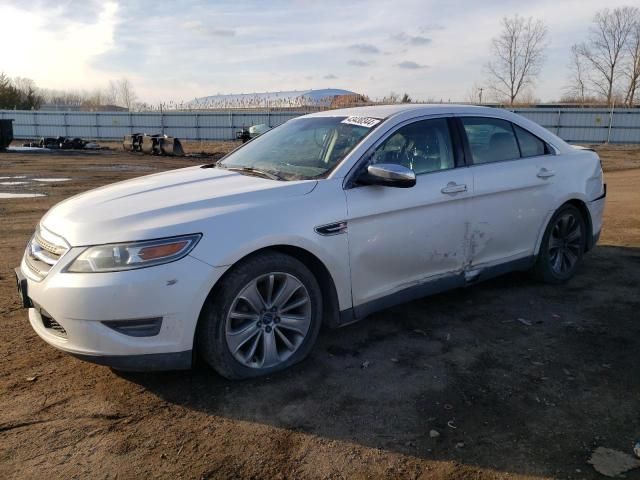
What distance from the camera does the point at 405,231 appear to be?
3855 millimetres

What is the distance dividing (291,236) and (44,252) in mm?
1493

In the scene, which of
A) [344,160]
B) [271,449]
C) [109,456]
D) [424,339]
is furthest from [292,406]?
[344,160]

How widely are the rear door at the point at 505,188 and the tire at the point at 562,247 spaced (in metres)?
0.20

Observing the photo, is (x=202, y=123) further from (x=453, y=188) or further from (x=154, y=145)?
(x=453, y=188)

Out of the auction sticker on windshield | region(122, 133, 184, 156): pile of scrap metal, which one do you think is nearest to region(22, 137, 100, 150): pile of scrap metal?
region(122, 133, 184, 156): pile of scrap metal

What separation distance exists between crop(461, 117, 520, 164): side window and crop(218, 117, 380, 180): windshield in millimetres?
932

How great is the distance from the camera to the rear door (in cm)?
439

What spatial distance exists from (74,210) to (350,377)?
2046mm

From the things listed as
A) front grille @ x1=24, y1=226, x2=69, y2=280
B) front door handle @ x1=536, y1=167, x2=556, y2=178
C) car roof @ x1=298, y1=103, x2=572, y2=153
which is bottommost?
front grille @ x1=24, y1=226, x2=69, y2=280

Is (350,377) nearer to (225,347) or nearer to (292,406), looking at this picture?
(292,406)

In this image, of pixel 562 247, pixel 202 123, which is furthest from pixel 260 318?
pixel 202 123

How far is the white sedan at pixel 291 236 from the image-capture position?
297cm

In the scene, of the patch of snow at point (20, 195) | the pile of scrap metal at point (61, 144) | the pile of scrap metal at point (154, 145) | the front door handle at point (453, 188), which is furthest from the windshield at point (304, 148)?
the pile of scrap metal at point (61, 144)

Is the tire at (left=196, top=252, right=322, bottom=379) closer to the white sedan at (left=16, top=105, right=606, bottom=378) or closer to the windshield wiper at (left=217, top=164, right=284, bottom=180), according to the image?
the white sedan at (left=16, top=105, right=606, bottom=378)
